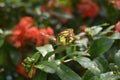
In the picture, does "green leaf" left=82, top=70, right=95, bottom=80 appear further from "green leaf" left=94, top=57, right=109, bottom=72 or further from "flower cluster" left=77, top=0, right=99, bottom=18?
"flower cluster" left=77, top=0, right=99, bottom=18

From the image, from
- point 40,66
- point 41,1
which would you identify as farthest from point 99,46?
point 41,1

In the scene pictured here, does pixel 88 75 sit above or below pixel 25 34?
above

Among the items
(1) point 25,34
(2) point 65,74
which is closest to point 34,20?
(1) point 25,34

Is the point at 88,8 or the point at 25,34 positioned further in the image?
the point at 88,8

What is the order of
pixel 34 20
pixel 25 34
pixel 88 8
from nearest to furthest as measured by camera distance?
pixel 25 34, pixel 34 20, pixel 88 8

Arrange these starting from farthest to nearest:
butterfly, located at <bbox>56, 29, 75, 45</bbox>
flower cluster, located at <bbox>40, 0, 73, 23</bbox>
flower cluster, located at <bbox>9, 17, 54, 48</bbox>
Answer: flower cluster, located at <bbox>40, 0, 73, 23</bbox> → flower cluster, located at <bbox>9, 17, 54, 48</bbox> → butterfly, located at <bbox>56, 29, 75, 45</bbox>

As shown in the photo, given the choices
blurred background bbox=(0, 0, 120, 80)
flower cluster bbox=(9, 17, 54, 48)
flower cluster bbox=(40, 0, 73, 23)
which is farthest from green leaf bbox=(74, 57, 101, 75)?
flower cluster bbox=(40, 0, 73, 23)

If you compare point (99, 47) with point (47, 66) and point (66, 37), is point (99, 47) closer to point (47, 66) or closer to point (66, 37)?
point (66, 37)

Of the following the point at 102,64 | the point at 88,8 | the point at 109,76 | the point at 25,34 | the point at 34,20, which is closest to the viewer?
the point at 109,76
